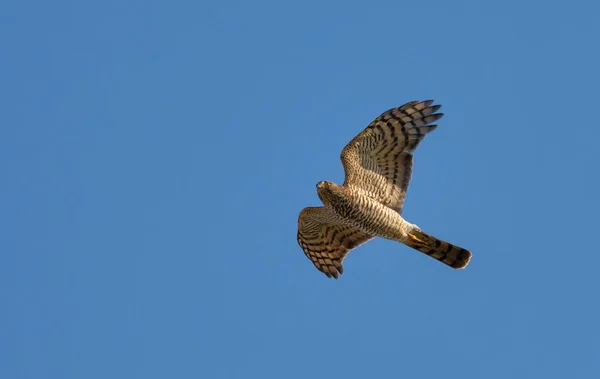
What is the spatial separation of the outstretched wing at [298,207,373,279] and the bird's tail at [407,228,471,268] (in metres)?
0.93

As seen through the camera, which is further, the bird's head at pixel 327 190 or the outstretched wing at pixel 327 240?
the outstretched wing at pixel 327 240

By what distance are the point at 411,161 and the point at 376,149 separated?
62cm

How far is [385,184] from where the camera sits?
73.3 feet

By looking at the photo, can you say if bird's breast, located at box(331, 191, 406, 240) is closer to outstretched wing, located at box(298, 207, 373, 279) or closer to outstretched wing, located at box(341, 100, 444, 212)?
outstretched wing, located at box(341, 100, 444, 212)

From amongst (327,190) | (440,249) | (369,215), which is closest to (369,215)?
(369,215)

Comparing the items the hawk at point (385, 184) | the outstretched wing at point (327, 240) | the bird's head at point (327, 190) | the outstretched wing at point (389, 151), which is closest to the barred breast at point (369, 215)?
the hawk at point (385, 184)

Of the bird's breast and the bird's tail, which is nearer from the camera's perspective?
the bird's breast

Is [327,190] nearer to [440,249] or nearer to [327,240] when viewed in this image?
[327,240]

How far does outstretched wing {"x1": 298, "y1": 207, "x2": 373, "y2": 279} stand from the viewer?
22984mm

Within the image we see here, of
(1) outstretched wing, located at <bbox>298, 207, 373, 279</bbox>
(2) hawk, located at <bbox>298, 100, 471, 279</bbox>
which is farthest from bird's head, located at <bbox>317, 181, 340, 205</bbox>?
(1) outstretched wing, located at <bbox>298, 207, 373, 279</bbox>

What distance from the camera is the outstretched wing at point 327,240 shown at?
905 inches

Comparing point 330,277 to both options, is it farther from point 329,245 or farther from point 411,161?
point 411,161

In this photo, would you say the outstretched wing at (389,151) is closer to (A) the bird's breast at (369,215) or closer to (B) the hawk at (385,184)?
(B) the hawk at (385,184)

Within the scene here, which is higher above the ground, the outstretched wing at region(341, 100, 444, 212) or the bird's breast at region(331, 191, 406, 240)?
the outstretched wing at region(341, 100, 444, 212)
